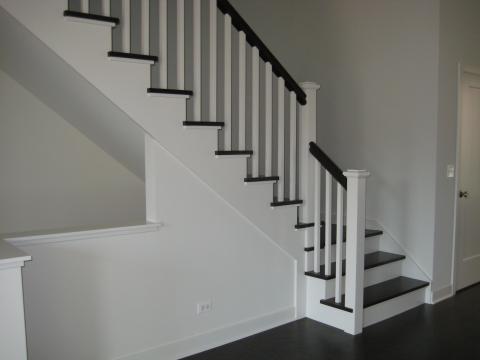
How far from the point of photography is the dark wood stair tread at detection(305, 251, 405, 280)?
3742 mm

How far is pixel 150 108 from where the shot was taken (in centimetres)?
280

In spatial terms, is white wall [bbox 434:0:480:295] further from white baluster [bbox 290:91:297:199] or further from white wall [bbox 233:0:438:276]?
white baluster [bbox 290:91:297:199]

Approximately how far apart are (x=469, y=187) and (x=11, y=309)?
14.4 ft

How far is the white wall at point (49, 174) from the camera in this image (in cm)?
399

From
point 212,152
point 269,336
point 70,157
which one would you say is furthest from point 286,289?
point 70,157

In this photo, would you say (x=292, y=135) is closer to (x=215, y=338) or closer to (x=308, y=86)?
(x=308, y=86)

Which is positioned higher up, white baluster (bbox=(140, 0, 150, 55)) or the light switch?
white baluster (bbox=(140, 0, 150, 55))

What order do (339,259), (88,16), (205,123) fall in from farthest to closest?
(339,259) < (205,123) < (88,16)

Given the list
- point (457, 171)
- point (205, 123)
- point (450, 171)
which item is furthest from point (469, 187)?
point (205, 123)

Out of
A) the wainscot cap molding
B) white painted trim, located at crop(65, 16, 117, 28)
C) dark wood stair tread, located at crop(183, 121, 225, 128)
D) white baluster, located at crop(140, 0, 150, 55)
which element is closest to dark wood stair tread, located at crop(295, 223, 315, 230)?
dark wood stair tread, located at crop(183, 121, 225, 128)

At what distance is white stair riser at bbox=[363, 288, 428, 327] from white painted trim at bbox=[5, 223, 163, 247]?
6.33 feet

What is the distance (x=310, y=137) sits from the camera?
3.76m

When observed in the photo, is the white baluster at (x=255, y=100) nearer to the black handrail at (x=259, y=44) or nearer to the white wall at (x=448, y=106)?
the black handrail at (x=259, y=44)

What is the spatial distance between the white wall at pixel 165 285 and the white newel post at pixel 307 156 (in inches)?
16.5
